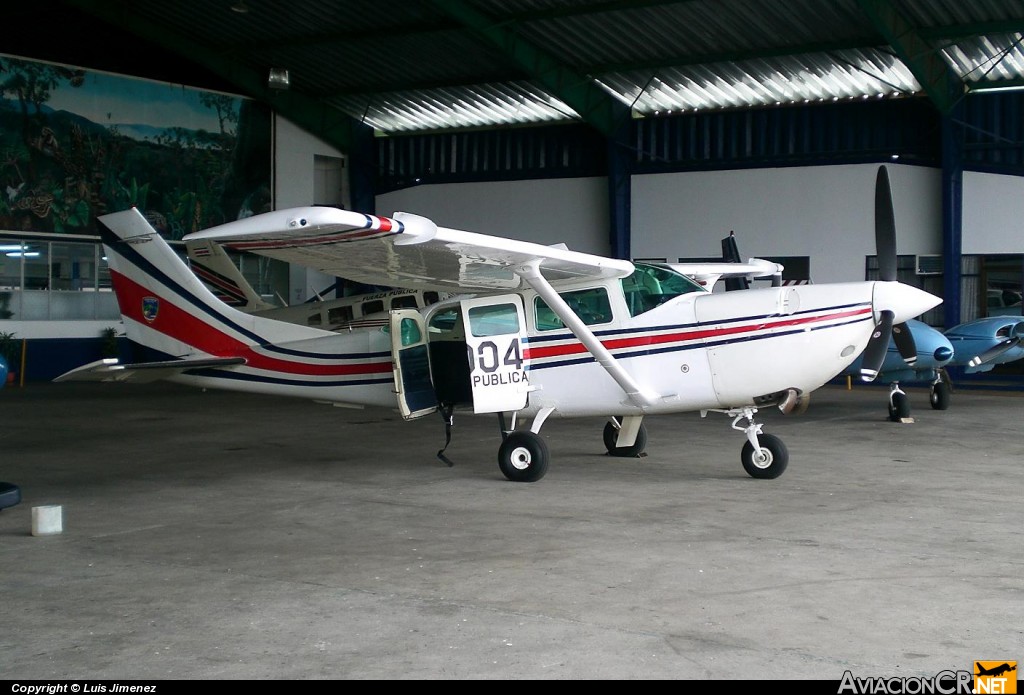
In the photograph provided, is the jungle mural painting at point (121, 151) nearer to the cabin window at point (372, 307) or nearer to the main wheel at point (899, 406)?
the cabin window at point (372, 307)

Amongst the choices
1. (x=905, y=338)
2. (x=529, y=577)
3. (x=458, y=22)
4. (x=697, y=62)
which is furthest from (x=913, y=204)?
(x=529, y=577)

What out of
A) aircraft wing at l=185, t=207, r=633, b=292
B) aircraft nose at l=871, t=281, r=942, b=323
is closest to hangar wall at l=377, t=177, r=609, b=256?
aircraft wing at l=185, t=207, r=633, b=292

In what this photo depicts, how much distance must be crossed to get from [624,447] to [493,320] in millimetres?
2499

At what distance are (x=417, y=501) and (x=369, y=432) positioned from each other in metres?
5.79

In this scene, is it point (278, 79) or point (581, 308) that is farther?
point (278, 79)

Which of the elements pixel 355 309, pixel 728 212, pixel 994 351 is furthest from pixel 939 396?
pixel 355 309

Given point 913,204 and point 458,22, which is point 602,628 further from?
point 913,204

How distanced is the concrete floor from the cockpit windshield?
1.77 metres

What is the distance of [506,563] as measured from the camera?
21.9ft

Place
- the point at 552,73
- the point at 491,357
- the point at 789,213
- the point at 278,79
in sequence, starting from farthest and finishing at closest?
1. the point at 278,79
2. the point at 789,213
3. the point at 552,73
4. the point at 491,357

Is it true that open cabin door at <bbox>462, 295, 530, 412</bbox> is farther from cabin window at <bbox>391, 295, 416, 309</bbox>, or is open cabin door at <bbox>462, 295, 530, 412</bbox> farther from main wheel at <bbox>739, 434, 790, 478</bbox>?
cabin window at <bbox>391, 295, 416, 309</bbox>

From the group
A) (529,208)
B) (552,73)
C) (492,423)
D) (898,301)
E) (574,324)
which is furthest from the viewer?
(529,208)

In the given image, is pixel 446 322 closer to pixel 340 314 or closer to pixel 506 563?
pixel 506 563

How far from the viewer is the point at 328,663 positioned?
183 inches
